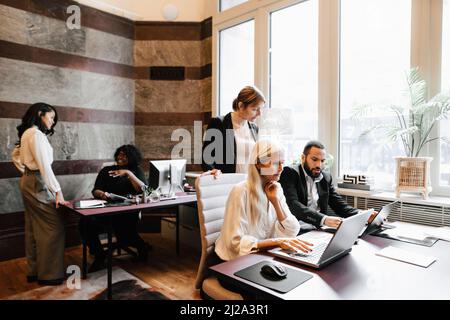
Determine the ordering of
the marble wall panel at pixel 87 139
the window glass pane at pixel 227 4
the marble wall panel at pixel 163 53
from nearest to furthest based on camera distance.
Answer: the marble wall panel at pixel 87 139 → the window glass pane at pixel 227 4 → the marble wall panel at pixel 163 53

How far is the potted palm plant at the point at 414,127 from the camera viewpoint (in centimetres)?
250

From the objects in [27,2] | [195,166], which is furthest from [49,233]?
[27,2]

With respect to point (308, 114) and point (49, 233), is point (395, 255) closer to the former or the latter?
point (308, 114)

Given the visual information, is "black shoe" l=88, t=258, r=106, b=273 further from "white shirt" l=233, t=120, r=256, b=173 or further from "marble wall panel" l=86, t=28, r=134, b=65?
"marble wall panel" l=86, t=28, r=134, b=65

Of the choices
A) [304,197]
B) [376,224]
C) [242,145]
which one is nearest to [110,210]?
[242,145]

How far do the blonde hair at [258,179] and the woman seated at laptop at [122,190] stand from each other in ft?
6.86

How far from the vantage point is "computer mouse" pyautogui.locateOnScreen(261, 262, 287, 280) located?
1.13 metres

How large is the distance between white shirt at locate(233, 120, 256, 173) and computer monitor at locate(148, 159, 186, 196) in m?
0.85

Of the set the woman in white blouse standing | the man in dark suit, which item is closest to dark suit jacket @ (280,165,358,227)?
the man in dark suit

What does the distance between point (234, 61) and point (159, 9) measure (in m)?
1.51

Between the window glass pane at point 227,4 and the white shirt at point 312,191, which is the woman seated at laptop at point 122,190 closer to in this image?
the white shirt at point 312,191

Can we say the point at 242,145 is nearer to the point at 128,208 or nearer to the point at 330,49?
the point at 128,208

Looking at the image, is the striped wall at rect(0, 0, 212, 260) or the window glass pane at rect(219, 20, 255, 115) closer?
the striped wall at rect(0, 0, 212, 260)

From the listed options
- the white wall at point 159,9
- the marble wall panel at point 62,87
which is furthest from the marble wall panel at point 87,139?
the white wall at point 159,9
